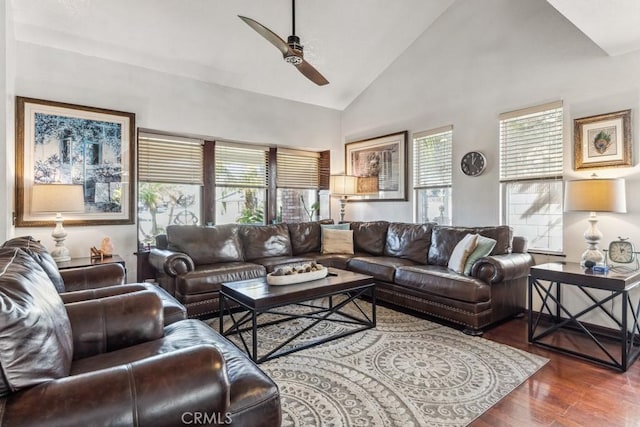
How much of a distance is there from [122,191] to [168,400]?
365 centimetres

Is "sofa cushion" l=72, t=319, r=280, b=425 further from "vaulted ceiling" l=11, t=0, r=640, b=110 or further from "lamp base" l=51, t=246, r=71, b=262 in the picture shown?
"vaulted ceiling" l=11, t=0, r=640, b=110

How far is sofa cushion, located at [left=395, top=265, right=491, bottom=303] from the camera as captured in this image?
3137 millimetres

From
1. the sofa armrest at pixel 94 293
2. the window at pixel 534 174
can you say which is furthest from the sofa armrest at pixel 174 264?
the window at pixel 534 174

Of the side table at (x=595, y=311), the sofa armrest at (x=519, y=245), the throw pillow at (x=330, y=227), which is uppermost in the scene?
the throw pillow at (x=330, y=227)

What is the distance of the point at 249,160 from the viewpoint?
5238 millimetres

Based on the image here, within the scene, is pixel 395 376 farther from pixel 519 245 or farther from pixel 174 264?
pixel 174 264

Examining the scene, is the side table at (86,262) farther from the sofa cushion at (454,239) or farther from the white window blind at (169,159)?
the sofa cushion at (454,239)

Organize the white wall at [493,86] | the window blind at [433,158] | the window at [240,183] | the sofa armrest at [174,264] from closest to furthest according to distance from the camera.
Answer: the white wall at [493,86] < the sofa armrest at [174,264] < the window blind at [433,158] < the window at [240,183]

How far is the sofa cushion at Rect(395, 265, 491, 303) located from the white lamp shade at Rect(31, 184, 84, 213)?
3.28 m

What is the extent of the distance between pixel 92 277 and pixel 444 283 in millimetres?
2905

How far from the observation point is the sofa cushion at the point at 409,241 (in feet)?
14.1

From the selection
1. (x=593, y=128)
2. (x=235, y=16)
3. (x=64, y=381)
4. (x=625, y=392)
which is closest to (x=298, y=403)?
→ (x=64, y=381)

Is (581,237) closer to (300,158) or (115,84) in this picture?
(300,158)

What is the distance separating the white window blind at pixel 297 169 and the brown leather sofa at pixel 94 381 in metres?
4.16
